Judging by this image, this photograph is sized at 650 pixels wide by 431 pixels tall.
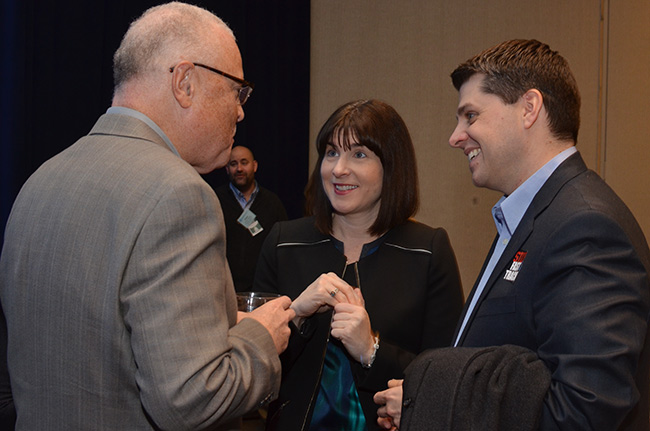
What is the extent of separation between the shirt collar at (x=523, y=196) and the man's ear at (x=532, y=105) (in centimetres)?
11

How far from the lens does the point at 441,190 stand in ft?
20.8

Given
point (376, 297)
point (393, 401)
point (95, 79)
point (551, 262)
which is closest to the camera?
point (551, 262)

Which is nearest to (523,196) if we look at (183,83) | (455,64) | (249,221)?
(183,83)

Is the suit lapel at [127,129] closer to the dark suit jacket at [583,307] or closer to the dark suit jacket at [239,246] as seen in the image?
the dark suit jacket at [583,307]

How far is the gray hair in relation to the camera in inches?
55.0

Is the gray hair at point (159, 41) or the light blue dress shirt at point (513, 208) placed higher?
the gray hair at point (159, 41)

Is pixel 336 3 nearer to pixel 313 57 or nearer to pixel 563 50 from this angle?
pixel 313 57

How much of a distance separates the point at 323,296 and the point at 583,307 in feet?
2.85

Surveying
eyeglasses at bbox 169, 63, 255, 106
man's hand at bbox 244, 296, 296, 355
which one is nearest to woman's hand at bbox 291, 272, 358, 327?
man's hand at bbox 244, 296, 296, 355

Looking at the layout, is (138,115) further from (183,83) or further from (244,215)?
(244,215)

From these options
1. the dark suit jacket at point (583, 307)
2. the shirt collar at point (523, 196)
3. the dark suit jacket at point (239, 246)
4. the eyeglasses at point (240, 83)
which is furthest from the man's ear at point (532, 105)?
the dark suit jacket at point (239, 246)

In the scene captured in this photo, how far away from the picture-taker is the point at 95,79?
5.33 metres

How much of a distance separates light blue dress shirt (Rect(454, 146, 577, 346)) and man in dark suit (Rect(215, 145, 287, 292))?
3869 mm

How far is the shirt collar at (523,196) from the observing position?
4.99ft
